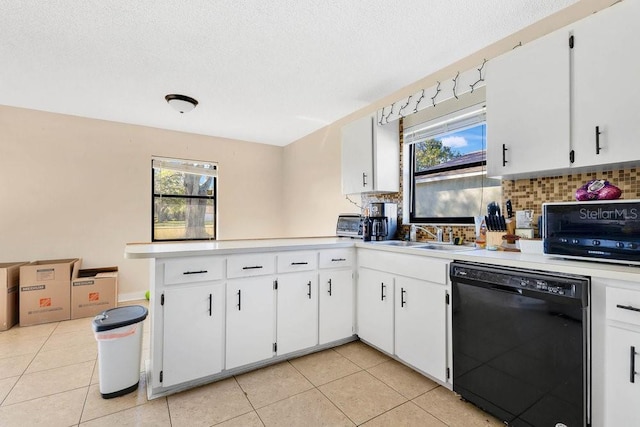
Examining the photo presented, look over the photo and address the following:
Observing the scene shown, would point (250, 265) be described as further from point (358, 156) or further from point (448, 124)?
point (448, 124)

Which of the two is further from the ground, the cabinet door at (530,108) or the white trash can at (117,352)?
the cabinet door at (530,108)

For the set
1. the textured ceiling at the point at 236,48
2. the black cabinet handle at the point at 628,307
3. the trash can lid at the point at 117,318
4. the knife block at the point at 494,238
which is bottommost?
the trash can lid at the point at 117,318

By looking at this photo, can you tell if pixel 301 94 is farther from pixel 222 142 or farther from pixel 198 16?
pixel 222 142

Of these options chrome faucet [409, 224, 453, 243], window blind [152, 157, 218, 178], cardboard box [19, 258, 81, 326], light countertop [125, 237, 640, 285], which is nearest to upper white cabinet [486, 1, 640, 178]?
light countertop [125, 237, 640, 285]

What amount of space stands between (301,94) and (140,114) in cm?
216

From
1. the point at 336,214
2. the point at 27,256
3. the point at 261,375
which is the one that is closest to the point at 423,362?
the point at 261,375

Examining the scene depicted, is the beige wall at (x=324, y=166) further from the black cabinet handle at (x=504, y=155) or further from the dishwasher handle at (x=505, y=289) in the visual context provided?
the dishwasher handle at (x=505, y=289)

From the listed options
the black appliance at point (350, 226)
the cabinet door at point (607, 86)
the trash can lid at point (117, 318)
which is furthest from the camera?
the black appliance at point (350, 226)

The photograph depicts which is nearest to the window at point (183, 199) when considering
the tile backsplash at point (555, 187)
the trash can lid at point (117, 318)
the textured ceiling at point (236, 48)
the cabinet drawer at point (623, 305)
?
the textured ceiling at point (236, 48)

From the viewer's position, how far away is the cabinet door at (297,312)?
92.9 inches

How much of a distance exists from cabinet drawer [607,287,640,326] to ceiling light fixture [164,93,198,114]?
3658 millimetres

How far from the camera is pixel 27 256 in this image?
11.9ft

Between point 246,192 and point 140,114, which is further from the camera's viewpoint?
point 246,192

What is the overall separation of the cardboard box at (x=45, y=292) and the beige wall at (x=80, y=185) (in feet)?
1.63
